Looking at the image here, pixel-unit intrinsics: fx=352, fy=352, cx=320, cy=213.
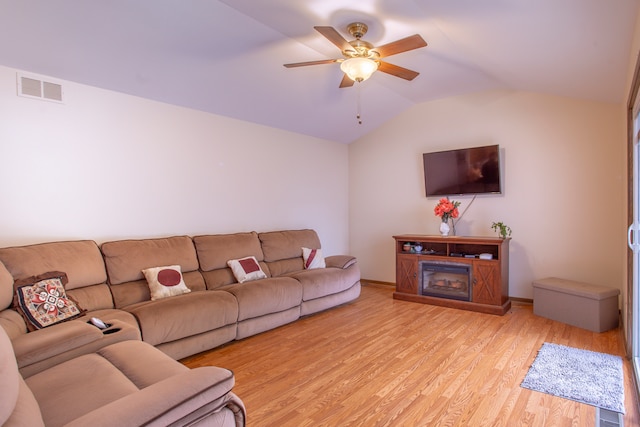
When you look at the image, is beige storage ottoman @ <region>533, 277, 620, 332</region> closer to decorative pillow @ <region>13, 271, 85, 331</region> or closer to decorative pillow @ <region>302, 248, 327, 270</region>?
decorative pillow @ <region>302, 248, 327, 270</region>

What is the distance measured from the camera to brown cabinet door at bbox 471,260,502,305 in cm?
413

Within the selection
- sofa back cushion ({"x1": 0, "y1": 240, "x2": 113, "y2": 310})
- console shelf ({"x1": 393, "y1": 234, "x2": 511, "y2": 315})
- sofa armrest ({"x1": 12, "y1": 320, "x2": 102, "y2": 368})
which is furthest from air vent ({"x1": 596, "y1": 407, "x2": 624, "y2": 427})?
Result: sofa back cushion ({"x1": 0, "y1": 240, "x2": 113, "y2": 310})

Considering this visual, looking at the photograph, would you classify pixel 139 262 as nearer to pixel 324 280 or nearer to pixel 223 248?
pixel 223 248

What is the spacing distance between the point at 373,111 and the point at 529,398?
3949 mm

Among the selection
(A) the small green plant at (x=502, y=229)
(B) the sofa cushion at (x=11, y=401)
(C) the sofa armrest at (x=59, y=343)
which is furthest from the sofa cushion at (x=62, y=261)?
(A) the small green plant at (x=502, y=229)

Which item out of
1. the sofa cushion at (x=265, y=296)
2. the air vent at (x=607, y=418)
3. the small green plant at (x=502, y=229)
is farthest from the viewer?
the small green plant at (x=502, y=229)

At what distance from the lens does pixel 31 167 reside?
2875 millimetres

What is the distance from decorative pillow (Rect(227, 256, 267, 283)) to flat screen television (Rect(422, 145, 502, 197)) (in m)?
2.73

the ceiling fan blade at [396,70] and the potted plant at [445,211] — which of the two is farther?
the potted plant at [445,211]

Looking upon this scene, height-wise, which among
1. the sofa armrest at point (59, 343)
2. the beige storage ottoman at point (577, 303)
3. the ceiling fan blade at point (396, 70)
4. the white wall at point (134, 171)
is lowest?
the beige storage ottoman at point (577, 303)

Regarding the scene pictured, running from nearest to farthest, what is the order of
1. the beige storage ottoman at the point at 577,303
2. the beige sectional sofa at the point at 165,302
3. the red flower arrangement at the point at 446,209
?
the beige sectional sofa at the point at 165,302
the beige storage ottoman at the point at 577,303
the red flower arrangement at the point at 446,209

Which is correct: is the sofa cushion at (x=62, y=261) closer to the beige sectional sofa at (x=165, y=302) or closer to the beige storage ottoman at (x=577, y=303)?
the beige sectional sofa at (x=165, y=302)

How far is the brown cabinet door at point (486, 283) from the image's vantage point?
413cm

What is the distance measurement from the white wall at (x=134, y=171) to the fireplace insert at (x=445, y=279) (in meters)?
1.90
